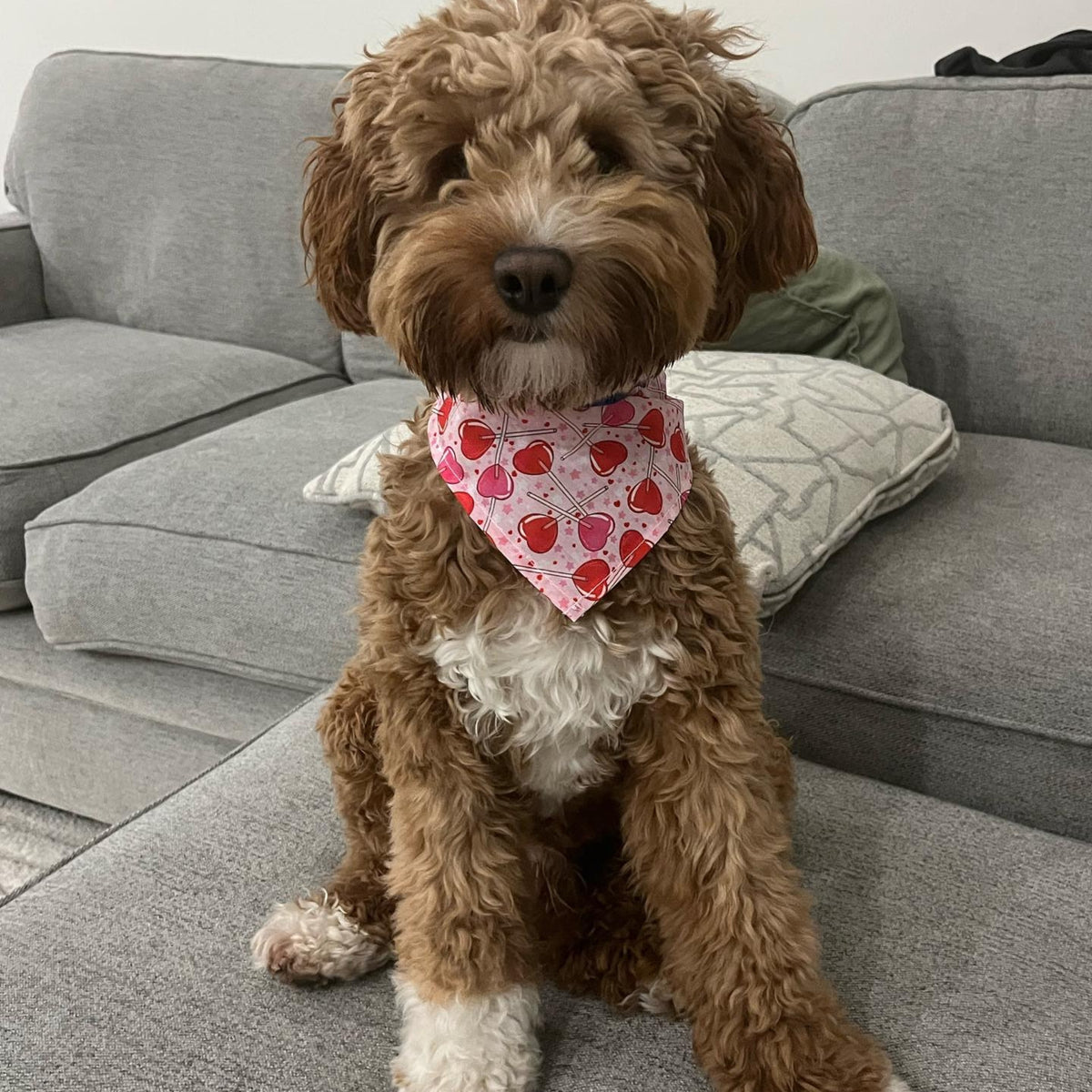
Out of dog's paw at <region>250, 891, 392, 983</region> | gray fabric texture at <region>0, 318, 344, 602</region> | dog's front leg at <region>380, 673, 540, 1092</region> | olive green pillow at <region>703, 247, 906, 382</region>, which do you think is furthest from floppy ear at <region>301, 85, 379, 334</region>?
olive green pillow at <region>703, 247, 906, 382</region>

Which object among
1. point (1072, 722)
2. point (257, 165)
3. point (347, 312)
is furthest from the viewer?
point (257, 165)

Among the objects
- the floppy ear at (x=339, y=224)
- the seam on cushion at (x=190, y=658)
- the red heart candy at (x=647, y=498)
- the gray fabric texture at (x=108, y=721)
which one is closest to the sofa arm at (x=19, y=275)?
the gray fabric texture at (x=108, y=721)

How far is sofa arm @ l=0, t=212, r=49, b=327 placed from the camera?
2.90m

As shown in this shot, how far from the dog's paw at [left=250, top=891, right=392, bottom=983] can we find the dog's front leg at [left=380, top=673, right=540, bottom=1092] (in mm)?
62

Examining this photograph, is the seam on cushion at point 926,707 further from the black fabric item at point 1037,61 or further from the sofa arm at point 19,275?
the sofa arm at point 19,275

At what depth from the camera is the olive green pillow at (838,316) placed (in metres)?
1.99

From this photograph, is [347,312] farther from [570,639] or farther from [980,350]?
[980,350]

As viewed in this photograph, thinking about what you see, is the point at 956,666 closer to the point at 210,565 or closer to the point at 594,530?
the point at 594,530

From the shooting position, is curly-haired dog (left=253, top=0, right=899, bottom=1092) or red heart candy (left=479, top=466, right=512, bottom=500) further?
red heart candy (left=479, top=466, right=512, bottom=500)

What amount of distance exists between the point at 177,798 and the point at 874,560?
98 centimetres

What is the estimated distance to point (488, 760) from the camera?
1.06 metres

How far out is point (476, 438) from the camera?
39.6 inches

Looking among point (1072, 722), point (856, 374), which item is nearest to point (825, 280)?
point (856, 374)

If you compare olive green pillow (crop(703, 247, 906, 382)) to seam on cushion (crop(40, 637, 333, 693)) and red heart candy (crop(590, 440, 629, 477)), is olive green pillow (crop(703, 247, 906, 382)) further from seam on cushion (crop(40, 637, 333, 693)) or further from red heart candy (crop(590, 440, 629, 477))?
red heart candy (crop(590, 440, 629, 477))
